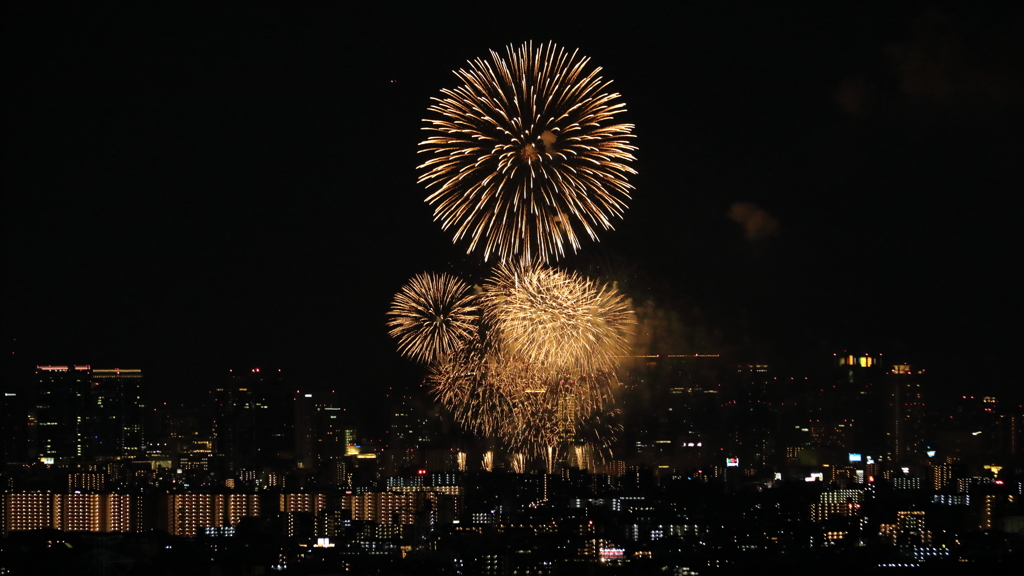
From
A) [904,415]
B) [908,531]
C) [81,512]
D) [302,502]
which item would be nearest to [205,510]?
[302,502]

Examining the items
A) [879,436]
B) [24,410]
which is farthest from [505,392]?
[24,410]

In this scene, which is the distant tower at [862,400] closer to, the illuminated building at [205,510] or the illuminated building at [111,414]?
the illuminated building at [205,510]

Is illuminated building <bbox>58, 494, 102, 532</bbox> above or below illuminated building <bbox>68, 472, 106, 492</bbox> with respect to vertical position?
below

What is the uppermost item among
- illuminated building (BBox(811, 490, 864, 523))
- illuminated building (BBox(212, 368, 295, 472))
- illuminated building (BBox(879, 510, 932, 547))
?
illuminated building (BBox(212, 368, 295, 472))

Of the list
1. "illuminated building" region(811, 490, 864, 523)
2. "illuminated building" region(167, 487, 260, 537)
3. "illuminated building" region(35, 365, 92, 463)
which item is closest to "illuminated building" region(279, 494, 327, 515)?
"illuminated building" region(167, 487, 260, 537)

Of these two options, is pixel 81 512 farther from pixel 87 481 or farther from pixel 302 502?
pixel 302 502

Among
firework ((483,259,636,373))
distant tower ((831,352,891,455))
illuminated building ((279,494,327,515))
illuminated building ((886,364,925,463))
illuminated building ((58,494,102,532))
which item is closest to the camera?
firework ((483,259,636,373))

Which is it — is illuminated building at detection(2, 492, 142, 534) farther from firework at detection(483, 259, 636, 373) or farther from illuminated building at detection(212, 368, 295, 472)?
firework at detection(483, 259, 636, 373)

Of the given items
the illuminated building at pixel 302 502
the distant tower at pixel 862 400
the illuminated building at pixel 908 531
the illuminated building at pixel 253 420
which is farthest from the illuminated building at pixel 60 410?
the illuminated building at pixel 908 531

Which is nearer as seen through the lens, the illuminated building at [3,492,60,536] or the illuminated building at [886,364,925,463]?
the illuminated building at [3,492,60,536]

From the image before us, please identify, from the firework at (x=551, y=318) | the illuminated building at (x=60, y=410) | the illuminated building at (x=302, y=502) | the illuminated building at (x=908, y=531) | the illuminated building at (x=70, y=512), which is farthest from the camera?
the illuminated building at (x=60, y=410)

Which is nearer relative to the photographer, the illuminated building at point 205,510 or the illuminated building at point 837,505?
the illuminated building at point 837,505

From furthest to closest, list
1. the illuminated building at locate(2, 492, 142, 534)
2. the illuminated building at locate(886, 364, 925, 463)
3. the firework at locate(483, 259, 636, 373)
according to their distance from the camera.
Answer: the illuminated building at locate(886, 364, 925, 463) < the illuminated building at locate(2, 492, 142, 534) < the firework at locate(483, 259, 636, 373)
